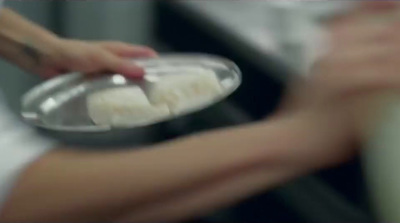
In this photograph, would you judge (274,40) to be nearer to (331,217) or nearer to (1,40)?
(331,217)

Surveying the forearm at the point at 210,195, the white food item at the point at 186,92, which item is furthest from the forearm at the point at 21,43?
the forearm at the point at 210,195

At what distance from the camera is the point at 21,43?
672 millimetres

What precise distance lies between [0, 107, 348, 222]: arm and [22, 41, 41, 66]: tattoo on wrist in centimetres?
21

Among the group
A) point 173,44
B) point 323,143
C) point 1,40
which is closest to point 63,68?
point 1,40

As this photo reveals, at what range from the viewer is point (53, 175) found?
0.48 metres

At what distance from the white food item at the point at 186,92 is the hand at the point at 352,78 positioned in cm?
18

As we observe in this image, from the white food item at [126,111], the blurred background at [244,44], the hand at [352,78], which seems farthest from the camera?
the blurred background at [244,44]

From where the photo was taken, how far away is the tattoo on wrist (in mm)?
670

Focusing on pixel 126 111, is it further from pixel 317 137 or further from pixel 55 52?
pixel 317 137

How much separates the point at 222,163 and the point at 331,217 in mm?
367

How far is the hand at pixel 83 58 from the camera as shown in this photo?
648 millimetres

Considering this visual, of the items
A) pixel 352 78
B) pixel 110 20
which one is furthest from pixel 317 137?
pixel 110 20

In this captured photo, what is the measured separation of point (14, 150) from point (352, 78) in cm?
22

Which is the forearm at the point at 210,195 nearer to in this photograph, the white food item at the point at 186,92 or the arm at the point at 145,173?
the arm at the point at 145,173
